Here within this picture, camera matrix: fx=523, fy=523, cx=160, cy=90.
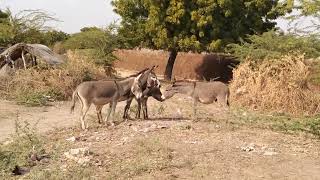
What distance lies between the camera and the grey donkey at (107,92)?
1112 cm

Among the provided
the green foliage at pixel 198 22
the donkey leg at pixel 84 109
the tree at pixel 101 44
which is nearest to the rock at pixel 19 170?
the donkey leg at pixel 84 109

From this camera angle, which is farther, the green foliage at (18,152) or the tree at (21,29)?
the tree at (21,29)

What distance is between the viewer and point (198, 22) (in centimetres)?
2661

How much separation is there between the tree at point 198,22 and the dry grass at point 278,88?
7.72 meters

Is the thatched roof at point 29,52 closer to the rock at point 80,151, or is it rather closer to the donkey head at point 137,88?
the donkey head at point 137,88


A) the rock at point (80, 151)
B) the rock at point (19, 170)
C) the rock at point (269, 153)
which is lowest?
the rock at point (19, 170)

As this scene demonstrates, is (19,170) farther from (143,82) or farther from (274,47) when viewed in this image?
(274,47)

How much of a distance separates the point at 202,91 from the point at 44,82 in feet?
25.2

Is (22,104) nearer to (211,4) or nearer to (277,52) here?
(277,52)

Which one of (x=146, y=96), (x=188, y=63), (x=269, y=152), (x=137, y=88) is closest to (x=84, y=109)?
(x=137, y=88)

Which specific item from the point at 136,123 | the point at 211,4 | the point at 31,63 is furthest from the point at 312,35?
the point at 211,4

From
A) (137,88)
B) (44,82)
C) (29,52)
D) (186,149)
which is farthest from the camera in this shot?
(29,52)

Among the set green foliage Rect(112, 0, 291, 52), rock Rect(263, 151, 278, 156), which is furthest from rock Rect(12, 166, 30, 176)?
green foliage Rect(112, 0, 291, 52)

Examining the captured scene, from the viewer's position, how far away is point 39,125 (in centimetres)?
1293
